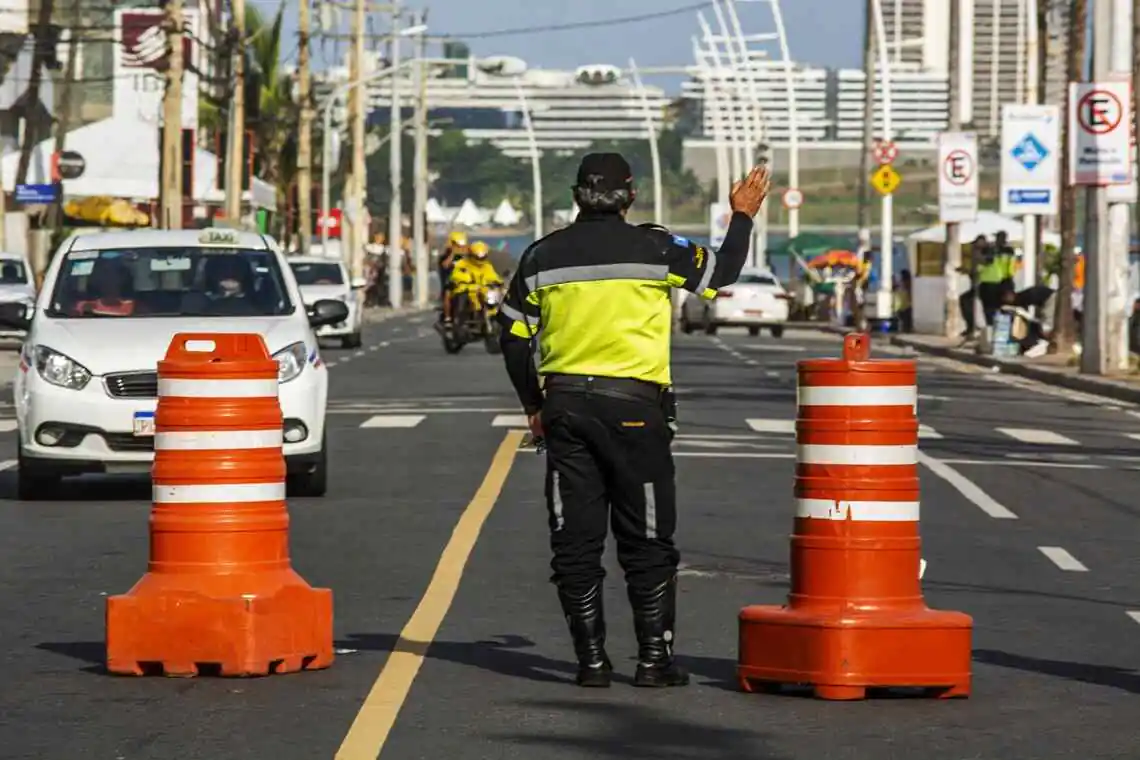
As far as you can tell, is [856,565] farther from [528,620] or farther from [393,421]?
[393,421]

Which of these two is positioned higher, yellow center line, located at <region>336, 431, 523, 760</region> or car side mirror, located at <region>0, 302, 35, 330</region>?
car side mirror, located at <region>0, 302, 35, 330</region>

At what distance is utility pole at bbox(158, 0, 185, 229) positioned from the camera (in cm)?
5294

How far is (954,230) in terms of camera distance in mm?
54562

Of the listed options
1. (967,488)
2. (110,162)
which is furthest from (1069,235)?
(110,162)

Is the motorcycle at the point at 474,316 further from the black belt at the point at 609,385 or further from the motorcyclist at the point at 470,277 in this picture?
the black belt at the point at 609,385

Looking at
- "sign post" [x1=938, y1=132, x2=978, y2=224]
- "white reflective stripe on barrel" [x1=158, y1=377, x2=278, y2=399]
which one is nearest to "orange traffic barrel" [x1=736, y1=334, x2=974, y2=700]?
"white reflective stripe on barrel" [x1=158, y1=377, x2=278, y2=399]

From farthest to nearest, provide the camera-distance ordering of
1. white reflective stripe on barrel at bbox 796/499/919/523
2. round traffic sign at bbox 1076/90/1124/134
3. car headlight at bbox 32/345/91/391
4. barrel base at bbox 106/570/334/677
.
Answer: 1. round traffic sign at bbox 1076/90/1124/134
2. car headlight at bbox 32/345/91/391
3. barrel base at bbox 106/570/334/677
4. white reflective stripe on barrel at bbox 796/499/919/523

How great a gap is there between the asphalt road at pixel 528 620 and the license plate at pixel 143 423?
18.5 inches

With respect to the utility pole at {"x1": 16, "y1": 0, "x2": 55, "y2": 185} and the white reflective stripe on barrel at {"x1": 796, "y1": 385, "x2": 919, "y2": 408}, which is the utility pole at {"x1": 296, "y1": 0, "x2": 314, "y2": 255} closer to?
the utility pole at {"x1": 16, "y1": 0, "x2": 55, "y2": 185}

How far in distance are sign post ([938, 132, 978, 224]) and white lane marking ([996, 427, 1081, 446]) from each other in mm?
24559

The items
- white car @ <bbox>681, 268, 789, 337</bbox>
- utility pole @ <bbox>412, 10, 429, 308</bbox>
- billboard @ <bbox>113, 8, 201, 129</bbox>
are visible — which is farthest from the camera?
utility pole @ <bbox>412, 10, 429, 308</bbox>

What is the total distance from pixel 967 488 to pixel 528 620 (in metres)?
7.89

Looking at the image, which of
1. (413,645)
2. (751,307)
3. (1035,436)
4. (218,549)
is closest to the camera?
(218,549)

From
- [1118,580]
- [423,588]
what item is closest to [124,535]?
[423,588]
